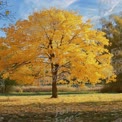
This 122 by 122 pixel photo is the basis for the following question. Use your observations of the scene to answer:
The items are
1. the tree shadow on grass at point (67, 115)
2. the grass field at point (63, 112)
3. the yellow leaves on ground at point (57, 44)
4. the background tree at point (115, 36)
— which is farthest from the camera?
the background tree at point (115, 36)

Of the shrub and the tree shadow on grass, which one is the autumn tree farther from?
the shrub

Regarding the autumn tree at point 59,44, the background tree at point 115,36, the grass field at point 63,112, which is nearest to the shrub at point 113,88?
the background tree at point 115,36

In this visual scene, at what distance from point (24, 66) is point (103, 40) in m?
7.05

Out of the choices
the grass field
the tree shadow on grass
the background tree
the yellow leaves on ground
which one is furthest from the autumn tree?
the background tree

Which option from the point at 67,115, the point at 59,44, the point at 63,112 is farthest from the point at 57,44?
the point at 67,115

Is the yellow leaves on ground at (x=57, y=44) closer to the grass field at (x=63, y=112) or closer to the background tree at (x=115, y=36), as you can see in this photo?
the grass field at (x=63, y=112)

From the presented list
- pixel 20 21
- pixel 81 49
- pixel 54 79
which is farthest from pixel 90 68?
pixel 20 21

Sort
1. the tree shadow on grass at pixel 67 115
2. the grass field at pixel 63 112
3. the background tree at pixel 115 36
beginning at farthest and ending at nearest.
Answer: the background tree at pixel 115 36 < the grass field at pixel 63 112 < the tree shadow on grass at pixel 67 115

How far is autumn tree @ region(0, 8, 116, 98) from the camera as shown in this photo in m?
29.5

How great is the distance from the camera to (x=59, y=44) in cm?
3073

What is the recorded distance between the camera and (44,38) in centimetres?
3038

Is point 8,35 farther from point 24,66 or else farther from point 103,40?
point 103,40

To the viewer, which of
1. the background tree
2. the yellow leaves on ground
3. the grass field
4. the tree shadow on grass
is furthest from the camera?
the background tree

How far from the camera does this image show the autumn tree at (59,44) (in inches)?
1161
